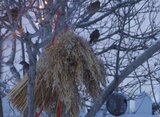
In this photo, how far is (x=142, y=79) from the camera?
564 cm

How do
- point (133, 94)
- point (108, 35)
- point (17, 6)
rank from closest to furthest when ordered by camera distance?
1. point (17, 6)
2. point (108, 35)
3. point (133, 94)

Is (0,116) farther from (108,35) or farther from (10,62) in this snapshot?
(108,35)

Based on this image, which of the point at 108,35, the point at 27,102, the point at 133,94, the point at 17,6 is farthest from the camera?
the point at 133,94

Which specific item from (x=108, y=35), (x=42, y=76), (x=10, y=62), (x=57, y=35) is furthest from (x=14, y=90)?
(x=108, y=35)

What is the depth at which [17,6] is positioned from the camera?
3.06 m

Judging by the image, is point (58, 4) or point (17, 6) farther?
point (17, 6)

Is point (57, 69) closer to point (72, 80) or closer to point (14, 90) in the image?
point (72, 80)

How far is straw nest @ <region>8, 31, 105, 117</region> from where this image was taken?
2.71m

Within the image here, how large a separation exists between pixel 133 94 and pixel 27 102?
2.95 meters

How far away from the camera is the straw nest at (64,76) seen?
2707 millimetres

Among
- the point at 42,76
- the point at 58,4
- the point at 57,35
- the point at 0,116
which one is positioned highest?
the point at 58,4

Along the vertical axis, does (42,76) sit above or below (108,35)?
below

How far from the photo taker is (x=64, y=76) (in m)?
2.71

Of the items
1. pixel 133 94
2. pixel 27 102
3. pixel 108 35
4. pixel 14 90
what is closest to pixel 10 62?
pixel 14 90
